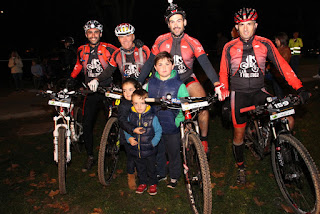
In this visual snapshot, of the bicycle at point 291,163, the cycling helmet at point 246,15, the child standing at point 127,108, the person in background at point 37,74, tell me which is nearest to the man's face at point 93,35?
the child standing at point 127,108

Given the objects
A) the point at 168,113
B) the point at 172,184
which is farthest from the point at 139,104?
the point at 172,184

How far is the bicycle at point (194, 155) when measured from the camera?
Result: 3592 mm

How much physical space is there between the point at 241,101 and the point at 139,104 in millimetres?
1723

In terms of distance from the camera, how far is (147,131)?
14.6 feet

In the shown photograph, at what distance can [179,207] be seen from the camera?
174 inches

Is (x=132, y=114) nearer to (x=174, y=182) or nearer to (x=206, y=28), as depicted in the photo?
(x=174, y=182)

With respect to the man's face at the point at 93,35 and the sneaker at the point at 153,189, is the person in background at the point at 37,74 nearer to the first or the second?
the man's face at the point at 93,35

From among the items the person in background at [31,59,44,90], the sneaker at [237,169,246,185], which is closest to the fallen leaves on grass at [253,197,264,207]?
the sneaker at [237,169,246,185]

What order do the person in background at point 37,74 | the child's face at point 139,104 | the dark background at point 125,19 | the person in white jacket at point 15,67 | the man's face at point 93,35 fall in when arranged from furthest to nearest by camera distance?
the dark background at point 125,19 < the person in background at point 37,74 < the person in white jacket at point 15,67 < the man's face at point 93,35 < the child's face at point 139,104

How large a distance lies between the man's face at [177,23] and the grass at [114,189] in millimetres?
2724

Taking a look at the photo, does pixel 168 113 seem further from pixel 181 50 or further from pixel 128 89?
pixel 181 50

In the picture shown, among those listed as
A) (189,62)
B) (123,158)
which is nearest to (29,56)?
(123,158)

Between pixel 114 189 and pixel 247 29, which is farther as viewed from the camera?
pixel 114 189

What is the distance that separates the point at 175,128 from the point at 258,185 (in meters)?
1.79
